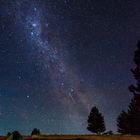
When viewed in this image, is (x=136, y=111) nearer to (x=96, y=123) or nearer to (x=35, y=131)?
(x=96, y=123)

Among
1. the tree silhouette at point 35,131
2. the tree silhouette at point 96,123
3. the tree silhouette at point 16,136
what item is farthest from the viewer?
A: the tree silhouette at point 96,123

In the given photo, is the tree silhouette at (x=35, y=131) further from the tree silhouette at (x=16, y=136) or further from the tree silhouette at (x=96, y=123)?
the tree silhouette at (x=16, y=136)

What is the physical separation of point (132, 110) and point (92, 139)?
37259 mm

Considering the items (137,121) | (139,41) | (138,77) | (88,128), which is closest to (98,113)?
(88,128)

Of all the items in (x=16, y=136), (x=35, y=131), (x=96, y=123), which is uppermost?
(x=96, y=123)

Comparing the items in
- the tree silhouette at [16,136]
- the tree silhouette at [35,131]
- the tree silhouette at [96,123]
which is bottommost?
the tree silhouette at [16,136]

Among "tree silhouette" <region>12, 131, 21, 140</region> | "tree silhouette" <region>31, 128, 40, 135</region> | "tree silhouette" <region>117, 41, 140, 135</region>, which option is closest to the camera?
"tree silhouette" <region>12, 131, 21, 140</region>

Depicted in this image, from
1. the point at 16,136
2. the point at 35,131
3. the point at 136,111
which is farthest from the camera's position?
the point at 136,111

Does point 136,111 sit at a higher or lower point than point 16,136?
higher

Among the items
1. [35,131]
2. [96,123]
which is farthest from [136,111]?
[35,131]

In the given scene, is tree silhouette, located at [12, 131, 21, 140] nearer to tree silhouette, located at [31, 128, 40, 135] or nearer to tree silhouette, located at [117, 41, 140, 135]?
tree silhouette, located at [31, 128, 40, 135]

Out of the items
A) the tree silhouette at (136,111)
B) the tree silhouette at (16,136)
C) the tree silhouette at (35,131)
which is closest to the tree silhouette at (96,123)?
the tree silhouette at (136,111)

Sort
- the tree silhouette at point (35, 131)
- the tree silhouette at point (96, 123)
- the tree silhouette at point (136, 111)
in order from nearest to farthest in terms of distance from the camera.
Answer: the tree silhouette at point (35, 131) < the tree silhouette at point (136, 111) < the tree silhouette at point (96, 123)

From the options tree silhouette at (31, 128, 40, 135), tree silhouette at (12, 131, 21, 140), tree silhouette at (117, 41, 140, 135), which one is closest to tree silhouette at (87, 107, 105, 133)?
tree silhouette at (117, 41, 140, 135)
